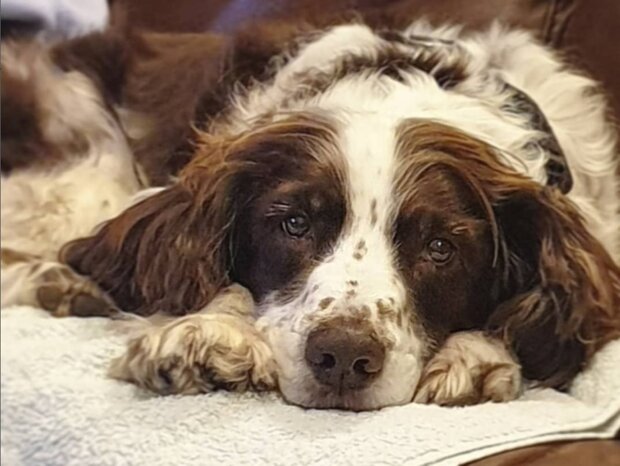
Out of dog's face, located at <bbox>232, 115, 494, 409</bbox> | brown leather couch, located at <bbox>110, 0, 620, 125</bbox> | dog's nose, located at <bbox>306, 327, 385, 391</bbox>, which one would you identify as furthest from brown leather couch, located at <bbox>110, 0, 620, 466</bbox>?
dog's nose, located at <bbox>306, 327, 385, 391</bbox>

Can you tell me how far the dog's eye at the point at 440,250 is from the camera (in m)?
1.64

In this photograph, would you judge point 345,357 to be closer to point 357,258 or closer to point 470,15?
point 357,258

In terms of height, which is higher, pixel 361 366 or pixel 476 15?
pixel 476 15

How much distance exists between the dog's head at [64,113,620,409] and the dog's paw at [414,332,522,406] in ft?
0.08

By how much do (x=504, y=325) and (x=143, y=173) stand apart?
2.40 feet

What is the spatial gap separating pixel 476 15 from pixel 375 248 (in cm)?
77

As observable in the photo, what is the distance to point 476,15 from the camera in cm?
222

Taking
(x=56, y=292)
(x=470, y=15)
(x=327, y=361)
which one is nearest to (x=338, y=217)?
(x=327, y=361)

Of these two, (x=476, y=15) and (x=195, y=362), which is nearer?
(x=195, y=362)

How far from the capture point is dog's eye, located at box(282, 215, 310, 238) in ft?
5.41

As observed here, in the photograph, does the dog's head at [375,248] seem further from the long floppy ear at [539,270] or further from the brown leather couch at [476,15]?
the brown leather couch at [476,15]

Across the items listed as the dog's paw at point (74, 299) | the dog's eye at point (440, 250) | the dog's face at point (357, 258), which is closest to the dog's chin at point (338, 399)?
the dog's face at point (357, 258)

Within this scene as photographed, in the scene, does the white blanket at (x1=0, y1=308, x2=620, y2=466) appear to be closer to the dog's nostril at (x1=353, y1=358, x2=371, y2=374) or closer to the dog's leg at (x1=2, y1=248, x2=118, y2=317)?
the dog's nostril at (x1=353, y1=358, x2=371, y2=374)

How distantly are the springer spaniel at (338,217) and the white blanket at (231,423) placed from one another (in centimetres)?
5
